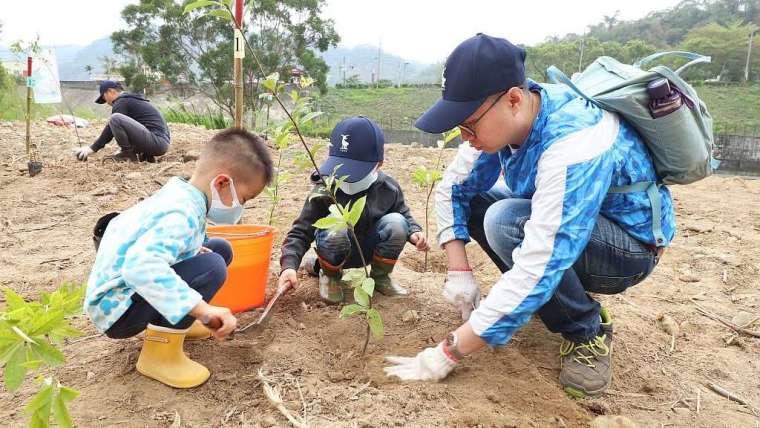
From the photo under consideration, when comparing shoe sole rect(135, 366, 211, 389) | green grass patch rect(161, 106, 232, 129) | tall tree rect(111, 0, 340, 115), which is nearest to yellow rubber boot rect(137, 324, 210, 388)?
shoe sole rect(135, 366, 211, 389)

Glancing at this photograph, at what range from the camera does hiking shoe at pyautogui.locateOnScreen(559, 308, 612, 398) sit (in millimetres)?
1740

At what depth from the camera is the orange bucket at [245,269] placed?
2.02 meters

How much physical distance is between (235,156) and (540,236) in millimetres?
938

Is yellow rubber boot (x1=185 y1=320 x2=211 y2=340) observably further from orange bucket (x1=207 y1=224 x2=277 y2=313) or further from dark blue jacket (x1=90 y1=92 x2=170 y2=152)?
dark blue jacket (x1=90 y1=92 x2=170 y2=152)

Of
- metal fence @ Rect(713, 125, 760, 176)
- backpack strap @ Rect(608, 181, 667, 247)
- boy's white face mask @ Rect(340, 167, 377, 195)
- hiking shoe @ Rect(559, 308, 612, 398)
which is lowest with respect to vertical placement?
metal fence @ Rect(713, 125, 760, 176)

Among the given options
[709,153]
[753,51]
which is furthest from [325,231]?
[753,51]

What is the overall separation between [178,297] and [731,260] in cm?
304

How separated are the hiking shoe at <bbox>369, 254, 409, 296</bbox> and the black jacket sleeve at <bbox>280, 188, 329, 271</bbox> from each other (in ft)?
1.03

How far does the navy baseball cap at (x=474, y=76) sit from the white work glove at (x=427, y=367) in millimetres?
686

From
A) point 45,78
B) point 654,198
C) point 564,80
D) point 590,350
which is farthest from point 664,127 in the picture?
point 45,78

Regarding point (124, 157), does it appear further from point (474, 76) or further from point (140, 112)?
point (474, 76)

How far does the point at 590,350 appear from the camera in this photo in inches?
70.5

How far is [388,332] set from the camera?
211 centimetres

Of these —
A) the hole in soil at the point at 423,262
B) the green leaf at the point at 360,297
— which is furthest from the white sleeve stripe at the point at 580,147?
the hole in soil at the point at 423,262
